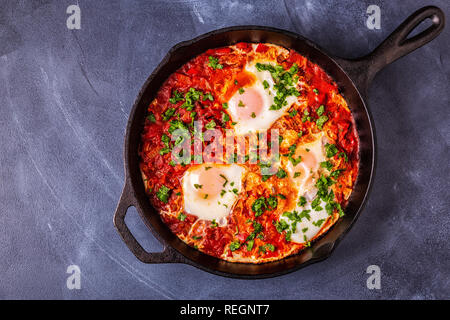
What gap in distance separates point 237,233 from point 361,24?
98.5 inches

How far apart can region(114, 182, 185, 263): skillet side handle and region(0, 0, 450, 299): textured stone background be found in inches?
24.8

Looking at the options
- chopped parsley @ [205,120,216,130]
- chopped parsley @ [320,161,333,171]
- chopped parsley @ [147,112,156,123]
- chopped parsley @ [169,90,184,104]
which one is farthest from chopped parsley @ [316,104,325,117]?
chopped parsley @ [147,112,156,123]

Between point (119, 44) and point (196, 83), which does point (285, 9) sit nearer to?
point (196, 83)

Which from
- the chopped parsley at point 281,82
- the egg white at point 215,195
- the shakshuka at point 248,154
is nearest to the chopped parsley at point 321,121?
the shakshuka at point 248,154

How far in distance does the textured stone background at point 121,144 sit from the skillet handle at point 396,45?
2.21 feet

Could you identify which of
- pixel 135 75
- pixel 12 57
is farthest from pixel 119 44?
pixel 12 57

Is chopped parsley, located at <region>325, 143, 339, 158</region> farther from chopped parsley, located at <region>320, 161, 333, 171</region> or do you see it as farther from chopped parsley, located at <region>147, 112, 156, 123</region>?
chopped parsley, located at <region>147, 112, 156, 123</region>

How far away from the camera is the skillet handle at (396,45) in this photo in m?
3.88

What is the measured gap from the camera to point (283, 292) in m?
4.70

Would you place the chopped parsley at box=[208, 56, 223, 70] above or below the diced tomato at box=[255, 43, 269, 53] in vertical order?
below

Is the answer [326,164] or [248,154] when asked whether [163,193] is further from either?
[326,164]

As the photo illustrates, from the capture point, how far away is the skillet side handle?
4.05 m

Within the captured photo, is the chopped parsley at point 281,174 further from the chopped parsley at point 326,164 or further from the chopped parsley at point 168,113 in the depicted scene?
the chopped parsley at point 168,113

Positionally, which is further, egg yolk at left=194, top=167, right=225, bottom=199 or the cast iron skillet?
egg yolk at left=194, top=167, right=225, bottom=199
